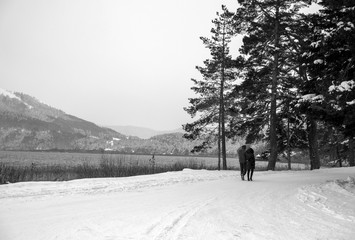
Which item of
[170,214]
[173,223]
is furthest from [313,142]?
[173,223]

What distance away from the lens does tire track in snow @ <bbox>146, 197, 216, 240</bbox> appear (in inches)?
187

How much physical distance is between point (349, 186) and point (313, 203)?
4970 millimetres

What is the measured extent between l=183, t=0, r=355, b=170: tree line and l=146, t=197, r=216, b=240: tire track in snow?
7.15m

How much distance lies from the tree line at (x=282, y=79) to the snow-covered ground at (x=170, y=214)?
4.04m

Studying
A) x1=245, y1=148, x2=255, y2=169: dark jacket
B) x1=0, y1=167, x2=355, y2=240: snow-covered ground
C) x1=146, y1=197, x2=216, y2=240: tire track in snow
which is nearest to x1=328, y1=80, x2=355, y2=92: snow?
x1=0, y1=167, x2=355, y2=240: snow-covered ground

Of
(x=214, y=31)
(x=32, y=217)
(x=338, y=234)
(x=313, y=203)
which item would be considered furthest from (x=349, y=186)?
(x=214, y=31)

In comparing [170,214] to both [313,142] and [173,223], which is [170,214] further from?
[313,142]

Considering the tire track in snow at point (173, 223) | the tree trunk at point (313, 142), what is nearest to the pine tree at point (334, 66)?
the tire track in snow at point (173, 223)

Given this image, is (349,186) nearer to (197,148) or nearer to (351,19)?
(351,19)

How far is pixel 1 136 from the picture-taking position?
191375mm

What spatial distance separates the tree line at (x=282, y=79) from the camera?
11.5 m

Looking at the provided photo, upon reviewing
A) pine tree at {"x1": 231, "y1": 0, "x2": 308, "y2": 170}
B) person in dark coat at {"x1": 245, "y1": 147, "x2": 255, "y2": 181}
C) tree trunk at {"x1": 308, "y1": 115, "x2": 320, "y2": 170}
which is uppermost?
pine tree at {"x1": 231, "y1": 0, "x2": 308, "y2": 170}

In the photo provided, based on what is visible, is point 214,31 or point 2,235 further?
point 214,31

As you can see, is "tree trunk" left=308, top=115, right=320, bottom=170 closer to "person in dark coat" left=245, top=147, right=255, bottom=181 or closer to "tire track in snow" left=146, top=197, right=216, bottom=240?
"person in dark coat" left=245, top=147, right=255, bottom=181
